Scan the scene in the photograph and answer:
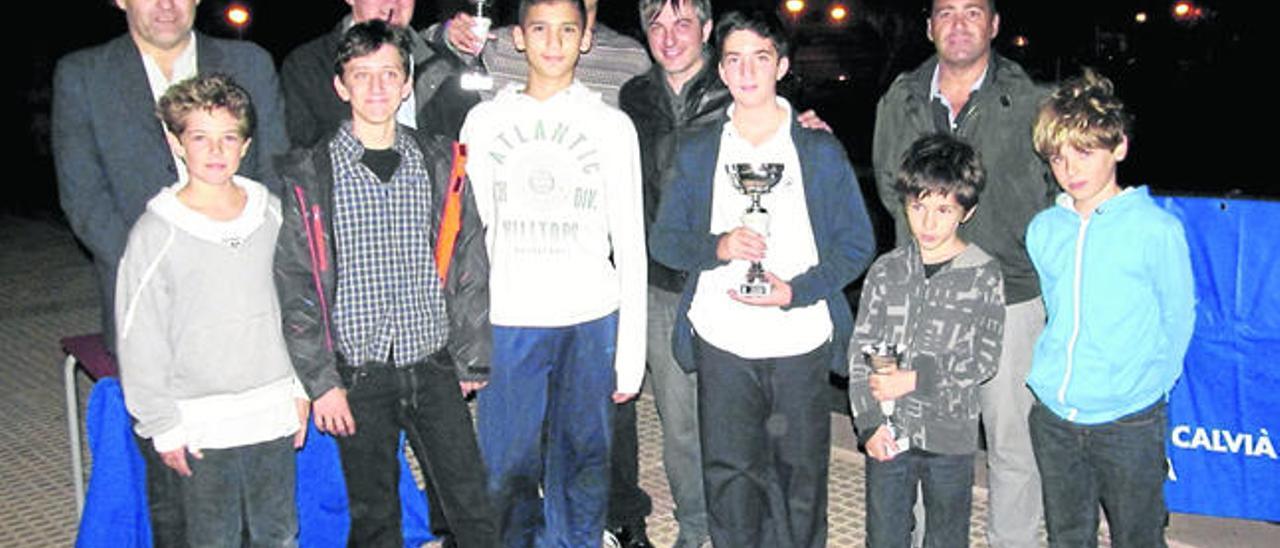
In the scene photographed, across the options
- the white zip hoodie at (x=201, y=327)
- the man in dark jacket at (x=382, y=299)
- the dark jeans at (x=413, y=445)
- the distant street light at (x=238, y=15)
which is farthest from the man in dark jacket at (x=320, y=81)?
the distant street light at (x=238, y=15)

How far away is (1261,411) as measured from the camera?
15.8 ft

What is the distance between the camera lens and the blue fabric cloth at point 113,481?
4.29 metres

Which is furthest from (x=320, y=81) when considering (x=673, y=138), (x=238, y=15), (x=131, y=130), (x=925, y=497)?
(x=238, y=15)

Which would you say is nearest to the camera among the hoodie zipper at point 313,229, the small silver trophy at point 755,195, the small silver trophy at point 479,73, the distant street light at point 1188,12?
the hoodie zipper at point 313,229

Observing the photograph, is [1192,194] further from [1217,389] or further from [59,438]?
[59,438]

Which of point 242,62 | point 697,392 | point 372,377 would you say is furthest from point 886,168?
point 242,62

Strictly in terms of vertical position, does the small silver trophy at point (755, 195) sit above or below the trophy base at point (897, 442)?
above

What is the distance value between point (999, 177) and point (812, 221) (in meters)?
0.71

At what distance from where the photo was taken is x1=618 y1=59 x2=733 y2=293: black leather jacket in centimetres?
457

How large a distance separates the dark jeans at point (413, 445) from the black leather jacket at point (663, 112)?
107 centimetres

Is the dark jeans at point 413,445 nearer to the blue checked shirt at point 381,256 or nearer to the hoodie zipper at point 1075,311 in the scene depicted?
the blue checked shirt at point 381,256

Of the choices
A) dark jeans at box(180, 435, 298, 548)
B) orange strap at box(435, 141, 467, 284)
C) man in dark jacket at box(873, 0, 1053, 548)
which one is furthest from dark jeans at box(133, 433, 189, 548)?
man in dark jacket at box(873, 0, 1053, 548)

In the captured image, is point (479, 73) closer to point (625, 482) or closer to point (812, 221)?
point (812, 221)

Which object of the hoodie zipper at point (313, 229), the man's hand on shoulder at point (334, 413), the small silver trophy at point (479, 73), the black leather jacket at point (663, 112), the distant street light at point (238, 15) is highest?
the distant street light at point (238, 15)
